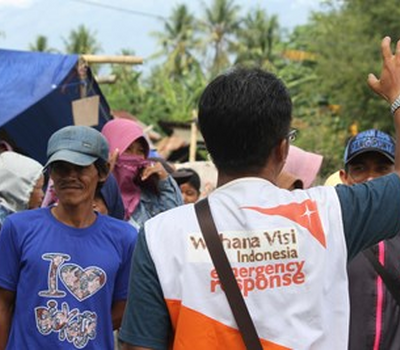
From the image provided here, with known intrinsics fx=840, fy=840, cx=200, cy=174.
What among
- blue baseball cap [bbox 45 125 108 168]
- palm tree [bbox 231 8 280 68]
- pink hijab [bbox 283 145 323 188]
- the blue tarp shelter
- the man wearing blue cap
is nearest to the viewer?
the man wearing blue cap

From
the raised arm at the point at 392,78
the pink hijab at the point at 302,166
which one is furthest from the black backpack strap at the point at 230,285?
the pink hijab at the point at 302,166

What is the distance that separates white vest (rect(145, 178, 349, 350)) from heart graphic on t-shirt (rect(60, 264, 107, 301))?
1.38 meters

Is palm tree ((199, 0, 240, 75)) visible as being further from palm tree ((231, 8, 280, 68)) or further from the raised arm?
the raised arm

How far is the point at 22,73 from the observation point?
27.4 feet

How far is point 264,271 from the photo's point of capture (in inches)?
85.4

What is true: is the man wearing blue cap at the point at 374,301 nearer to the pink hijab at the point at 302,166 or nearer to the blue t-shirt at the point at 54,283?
the blue t-shirt at the point at 54,283

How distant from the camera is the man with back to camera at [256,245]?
216 centimetres

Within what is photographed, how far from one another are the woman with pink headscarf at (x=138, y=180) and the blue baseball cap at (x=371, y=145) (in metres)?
1.72

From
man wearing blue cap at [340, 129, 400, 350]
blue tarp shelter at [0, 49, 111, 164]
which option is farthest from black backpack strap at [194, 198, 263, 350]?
blue tarp shelter at [0, 49, 111, 164]

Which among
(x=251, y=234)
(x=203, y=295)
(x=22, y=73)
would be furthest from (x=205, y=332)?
(x=22, y=73)

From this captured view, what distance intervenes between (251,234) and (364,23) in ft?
86.5

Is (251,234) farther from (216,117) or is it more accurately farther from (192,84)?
(192,84)

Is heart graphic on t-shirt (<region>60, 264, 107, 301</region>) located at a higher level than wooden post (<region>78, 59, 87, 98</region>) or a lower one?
lower

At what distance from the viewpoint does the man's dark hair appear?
221 centimetres
